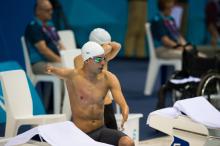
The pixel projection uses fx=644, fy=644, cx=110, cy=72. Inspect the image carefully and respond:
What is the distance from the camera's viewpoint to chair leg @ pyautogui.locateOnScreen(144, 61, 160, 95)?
28.9 feet

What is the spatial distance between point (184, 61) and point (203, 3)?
702cm

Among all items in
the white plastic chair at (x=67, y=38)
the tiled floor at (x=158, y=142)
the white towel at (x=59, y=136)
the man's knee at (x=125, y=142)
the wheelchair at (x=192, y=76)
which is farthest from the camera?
the white plastic chair at (x=67, y=38)

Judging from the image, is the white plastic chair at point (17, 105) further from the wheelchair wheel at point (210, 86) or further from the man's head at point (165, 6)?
the man's head at point (165, 6)

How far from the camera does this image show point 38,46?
23.8 ft

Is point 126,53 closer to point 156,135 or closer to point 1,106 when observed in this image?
point 156,135

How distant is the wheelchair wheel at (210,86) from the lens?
6219mm

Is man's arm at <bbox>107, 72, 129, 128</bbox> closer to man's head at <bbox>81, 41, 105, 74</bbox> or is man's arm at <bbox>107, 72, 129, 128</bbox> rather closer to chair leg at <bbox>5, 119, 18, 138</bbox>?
man's head at <bbox>81, 41, 105, 74</bbox>

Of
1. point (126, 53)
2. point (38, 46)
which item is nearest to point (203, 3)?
point (126, 53)

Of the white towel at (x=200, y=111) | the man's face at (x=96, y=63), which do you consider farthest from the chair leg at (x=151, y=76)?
the man's face at (x=96, y=63)

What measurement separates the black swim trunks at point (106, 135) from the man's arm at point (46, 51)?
2751 millimetres

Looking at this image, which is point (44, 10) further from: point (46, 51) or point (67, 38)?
point (67, 38)

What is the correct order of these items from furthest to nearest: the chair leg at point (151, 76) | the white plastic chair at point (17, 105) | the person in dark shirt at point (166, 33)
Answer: the chair leg at point (151, 76), the person in dark shirt at point (166, 33), the white plastic chair at point (17, 105)

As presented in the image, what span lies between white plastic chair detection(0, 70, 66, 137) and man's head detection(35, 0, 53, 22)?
68.5 inches

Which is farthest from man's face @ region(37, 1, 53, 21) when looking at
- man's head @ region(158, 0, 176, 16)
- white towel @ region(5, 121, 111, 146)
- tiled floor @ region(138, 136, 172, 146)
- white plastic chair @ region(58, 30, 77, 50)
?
white towel @ region(5, 121, 111, 146)
